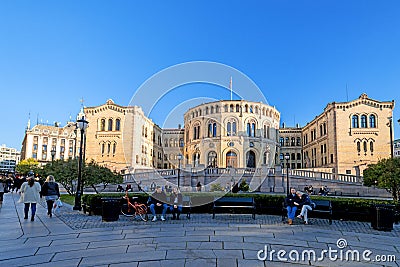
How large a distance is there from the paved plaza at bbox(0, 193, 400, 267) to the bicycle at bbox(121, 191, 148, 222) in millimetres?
517

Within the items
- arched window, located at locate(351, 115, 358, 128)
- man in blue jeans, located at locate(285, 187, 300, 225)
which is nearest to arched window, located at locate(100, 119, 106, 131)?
arched window, located at locate(351, 115, 358, 128)

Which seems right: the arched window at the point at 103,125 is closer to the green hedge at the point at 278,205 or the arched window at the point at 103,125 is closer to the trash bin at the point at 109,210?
the green hedge at the point at 278,205

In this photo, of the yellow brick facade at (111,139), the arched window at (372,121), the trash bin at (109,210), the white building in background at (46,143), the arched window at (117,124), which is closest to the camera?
the trash bin at (109,210)

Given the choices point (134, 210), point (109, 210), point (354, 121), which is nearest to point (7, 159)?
point (354, 121)

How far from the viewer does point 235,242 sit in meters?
7.28

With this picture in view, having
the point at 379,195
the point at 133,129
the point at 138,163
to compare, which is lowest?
the point at 379,195

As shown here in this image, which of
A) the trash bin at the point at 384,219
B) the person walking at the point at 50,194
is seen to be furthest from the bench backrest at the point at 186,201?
the trash bin at the point at 384,219

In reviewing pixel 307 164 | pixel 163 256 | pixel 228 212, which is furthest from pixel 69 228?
pixel 307 164

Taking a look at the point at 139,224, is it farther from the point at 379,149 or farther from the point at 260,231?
the point at 379,149

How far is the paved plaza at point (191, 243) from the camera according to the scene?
5844 millimetres

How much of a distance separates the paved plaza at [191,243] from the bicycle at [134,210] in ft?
1.70

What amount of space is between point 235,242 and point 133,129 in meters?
40.7

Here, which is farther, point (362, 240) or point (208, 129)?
point (208, 129)

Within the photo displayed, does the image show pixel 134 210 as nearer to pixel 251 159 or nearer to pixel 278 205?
pixel 278 205
